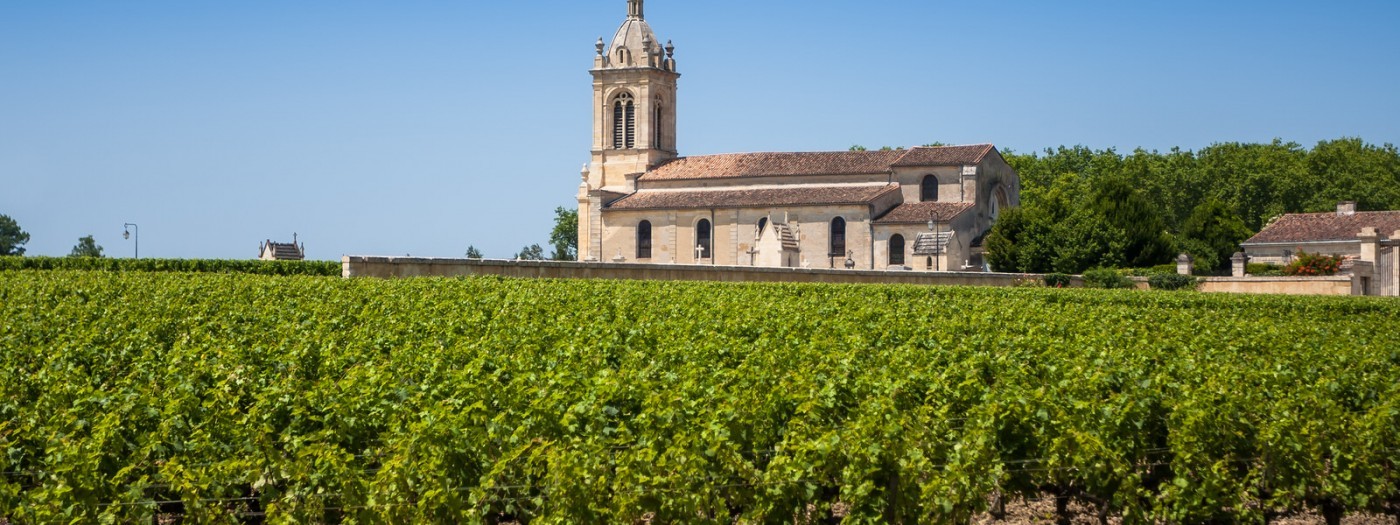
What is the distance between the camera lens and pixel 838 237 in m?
63.2

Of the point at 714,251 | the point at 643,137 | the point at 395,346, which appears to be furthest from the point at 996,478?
the point at 643,137

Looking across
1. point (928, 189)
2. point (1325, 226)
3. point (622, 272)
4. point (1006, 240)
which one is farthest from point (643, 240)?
point (1325, 226)

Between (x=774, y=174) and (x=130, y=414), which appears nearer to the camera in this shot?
(x=130, y=414)

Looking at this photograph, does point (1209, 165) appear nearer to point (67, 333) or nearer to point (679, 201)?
point (679, 201)

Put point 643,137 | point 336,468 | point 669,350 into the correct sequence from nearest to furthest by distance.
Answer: point 336,468 → point 669,350 → point 643,137

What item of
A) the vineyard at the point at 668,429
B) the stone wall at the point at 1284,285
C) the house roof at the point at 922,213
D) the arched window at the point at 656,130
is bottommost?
the vineyard at the point at 668,429

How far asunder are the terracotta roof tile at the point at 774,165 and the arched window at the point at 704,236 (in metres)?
3.00

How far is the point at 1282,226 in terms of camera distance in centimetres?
6719

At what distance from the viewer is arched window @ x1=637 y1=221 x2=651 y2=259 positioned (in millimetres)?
67500

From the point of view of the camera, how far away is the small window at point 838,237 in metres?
62.9

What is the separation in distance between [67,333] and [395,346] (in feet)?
10.1

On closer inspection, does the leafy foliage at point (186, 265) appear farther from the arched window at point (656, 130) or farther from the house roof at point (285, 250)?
the arched window at point (656, 130)

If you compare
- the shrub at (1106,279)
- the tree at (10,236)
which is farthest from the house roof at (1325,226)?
the tree at (10,236)

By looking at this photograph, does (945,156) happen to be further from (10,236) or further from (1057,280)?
(10,236)
